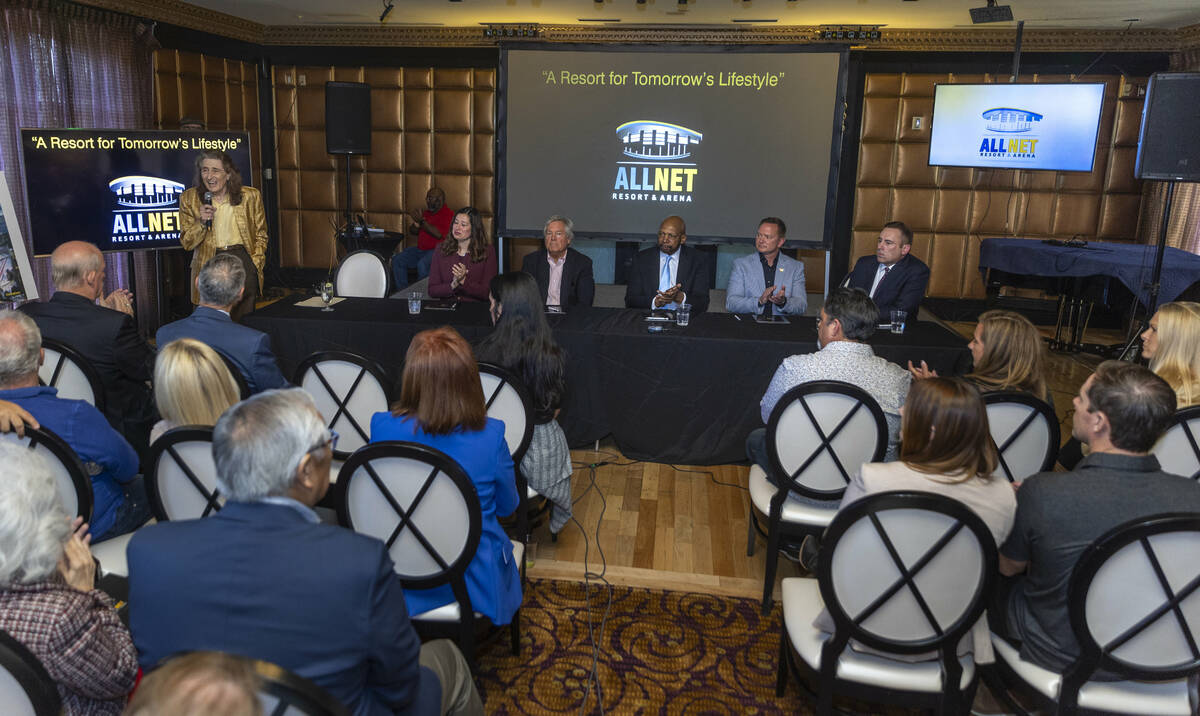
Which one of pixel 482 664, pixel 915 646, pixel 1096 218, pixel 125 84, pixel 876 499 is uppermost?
pixel 125 84

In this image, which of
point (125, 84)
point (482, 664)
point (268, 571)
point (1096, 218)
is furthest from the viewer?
point (1096, 218)

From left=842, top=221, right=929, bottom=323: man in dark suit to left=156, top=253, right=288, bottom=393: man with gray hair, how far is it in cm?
337

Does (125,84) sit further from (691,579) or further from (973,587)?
(973,587)

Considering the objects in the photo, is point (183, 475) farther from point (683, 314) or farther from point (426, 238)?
point (426, 238)

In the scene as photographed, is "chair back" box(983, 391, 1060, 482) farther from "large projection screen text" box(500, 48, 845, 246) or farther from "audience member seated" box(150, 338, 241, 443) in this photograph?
"large projection screen text" box(500, 48, 845, 246)

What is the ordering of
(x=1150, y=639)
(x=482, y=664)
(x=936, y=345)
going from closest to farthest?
1. (x=1150, y=639)
2. (x=482, y=664)
3. (x=936, y=345)

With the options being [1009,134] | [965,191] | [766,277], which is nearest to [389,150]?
[766,277]

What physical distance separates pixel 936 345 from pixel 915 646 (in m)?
2.47

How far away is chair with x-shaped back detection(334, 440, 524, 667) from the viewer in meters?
2.00

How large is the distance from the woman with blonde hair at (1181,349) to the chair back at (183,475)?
3.12 m

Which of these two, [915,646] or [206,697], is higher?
[206,697]

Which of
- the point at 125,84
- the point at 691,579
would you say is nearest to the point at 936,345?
the point at 691,579

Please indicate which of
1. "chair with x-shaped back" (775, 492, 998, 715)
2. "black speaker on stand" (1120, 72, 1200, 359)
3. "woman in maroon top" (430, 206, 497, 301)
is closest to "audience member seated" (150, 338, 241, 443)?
"chair with x-shaped back" (775, 492, 998, 715)

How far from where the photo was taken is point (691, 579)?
318cm
